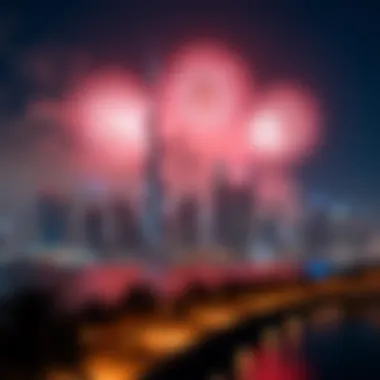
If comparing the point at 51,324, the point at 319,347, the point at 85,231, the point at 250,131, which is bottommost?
the point at 319,347

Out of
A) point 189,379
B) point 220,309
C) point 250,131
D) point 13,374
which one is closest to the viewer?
point 13,374

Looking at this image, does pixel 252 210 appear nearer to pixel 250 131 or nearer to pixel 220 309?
pixel 250 131

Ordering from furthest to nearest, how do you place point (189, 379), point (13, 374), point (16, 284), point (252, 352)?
1. point (252, 352)
2. point (16, 284)
3. point (189, 379)
4. point (13, 374)

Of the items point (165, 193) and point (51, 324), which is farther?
point (165, 193)

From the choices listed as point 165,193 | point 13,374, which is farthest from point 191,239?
point 13,374

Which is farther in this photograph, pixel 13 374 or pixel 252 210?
pixel 252 210

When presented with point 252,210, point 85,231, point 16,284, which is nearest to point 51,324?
point 16,284

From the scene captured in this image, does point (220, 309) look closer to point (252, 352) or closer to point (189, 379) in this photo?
point (252, 352)

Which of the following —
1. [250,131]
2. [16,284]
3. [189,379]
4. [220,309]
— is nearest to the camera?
[189,379]

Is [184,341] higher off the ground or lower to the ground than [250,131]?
lower
